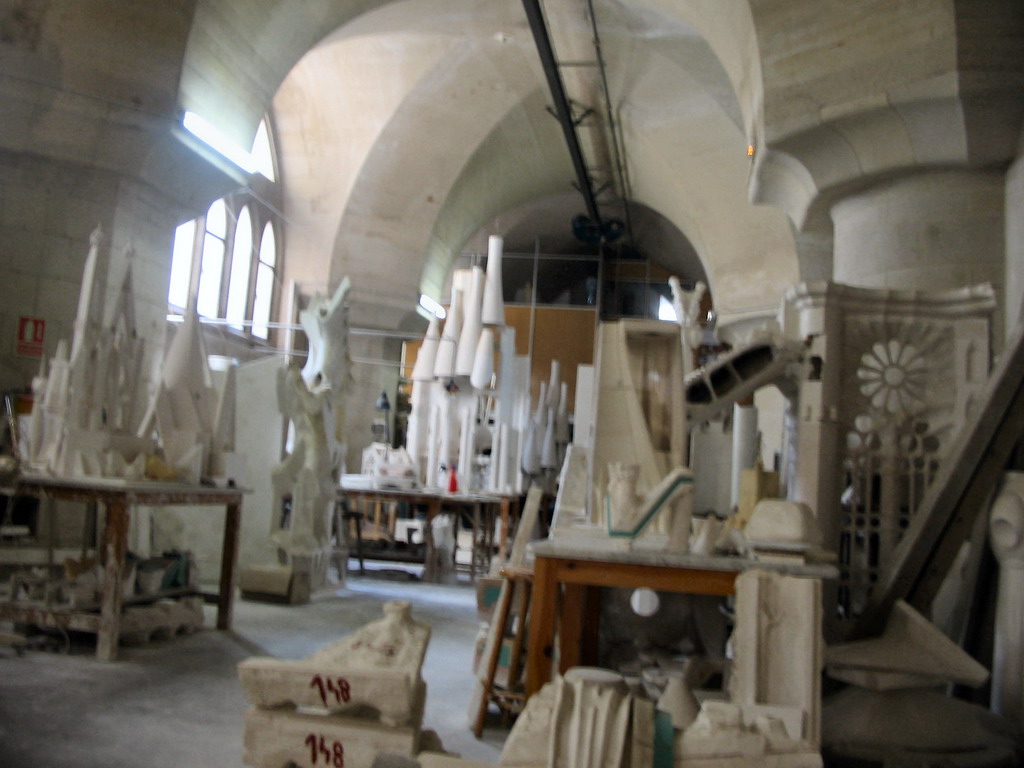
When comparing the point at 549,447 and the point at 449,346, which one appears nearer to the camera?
the point at 449,346

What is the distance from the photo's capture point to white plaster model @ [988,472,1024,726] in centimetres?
412

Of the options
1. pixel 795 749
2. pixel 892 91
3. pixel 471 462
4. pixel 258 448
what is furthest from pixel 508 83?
pixel 795 749

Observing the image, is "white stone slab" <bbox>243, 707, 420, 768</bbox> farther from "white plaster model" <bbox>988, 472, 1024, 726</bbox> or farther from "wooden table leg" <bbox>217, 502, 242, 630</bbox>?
"wooden table leg" <bbox>217, 502, 242, 630</bbox>

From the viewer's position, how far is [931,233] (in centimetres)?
742

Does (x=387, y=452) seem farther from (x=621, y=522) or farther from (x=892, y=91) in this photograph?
(x=621, y=522)

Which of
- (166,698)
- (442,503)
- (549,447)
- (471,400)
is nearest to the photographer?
(166,698)

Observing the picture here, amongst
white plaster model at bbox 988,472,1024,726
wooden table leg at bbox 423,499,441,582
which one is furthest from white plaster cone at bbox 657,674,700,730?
wooden table leg at bbox 423,499,441,582

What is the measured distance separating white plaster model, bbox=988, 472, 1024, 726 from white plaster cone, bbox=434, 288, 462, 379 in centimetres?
926

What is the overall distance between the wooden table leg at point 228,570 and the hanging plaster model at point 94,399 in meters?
0.80

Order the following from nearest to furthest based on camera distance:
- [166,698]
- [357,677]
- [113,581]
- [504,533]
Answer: [357,677], [166,698], [113,581], [504,533]

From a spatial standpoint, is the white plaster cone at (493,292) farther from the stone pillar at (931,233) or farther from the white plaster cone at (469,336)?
the stone pillar at (931,233)

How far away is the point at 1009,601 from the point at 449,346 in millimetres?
9591

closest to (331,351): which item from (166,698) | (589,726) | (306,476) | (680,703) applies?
(306,476)

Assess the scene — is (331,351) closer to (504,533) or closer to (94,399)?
(504,533)
